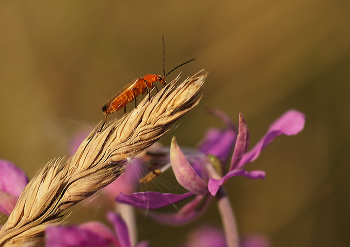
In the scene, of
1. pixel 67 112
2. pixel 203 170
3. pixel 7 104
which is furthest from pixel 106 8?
pixel 203 170

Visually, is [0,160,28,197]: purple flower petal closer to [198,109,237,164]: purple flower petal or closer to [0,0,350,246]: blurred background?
[198,109,237,164]: purple flower petal

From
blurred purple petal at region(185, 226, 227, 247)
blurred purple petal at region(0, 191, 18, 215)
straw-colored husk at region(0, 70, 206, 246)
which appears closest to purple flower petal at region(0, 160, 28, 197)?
blurred purple petal at region(0, 191, 18, 215)

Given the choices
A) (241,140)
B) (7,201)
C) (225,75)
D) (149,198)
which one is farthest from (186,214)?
(225,75)

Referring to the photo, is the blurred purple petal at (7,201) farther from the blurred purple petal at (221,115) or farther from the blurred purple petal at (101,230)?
the blurred purple petal at (221,115)

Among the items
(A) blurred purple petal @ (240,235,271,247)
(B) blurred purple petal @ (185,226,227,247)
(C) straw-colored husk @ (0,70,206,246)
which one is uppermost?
(C) straw-colored husk @ (0,70,206,246)

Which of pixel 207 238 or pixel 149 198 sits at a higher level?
pixel 149 198

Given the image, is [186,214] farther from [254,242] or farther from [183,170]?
[254,242]
